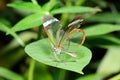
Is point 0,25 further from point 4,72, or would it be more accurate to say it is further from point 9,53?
point 9,53

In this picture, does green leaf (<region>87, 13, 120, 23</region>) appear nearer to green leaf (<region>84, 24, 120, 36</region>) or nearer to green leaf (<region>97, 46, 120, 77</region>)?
green leaf (<region>97, 46, 120, 77</region>)

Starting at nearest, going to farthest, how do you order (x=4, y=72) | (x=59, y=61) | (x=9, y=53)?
(x=59, y=61) < (x=4, y=72) < (x=9, y=53)

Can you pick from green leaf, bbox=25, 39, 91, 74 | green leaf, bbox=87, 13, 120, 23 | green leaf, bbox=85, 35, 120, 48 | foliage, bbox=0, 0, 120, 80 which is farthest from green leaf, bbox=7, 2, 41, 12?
green leaf, bbox=87, 13, 120, 23

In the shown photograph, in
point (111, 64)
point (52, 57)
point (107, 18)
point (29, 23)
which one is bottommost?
point (52, 57)

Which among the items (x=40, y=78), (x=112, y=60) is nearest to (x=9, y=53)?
(x=40, y=78)

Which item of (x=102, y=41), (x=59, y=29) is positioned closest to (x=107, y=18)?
(x=102, y=41)

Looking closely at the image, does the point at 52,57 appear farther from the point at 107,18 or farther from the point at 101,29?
the point at 107,18
